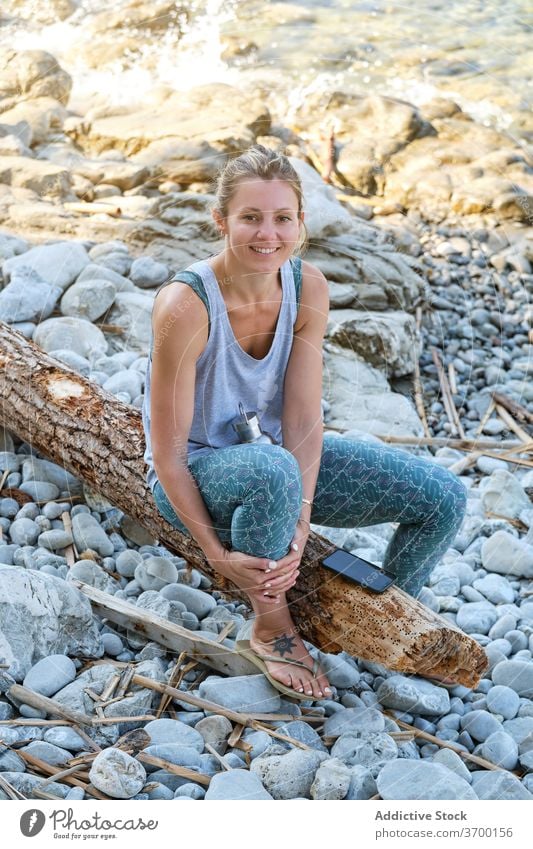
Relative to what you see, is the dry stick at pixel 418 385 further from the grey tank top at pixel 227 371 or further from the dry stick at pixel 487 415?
the grey tank top at pixel 227 371

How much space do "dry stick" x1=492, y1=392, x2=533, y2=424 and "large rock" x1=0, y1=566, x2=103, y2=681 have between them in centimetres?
148

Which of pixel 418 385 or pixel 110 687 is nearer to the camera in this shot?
pixel 110 687

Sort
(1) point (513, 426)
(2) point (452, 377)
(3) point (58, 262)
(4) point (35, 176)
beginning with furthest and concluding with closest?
1. (3) point (58, 262)
2. (1) point (513, 426)
3. (4) point (35, 176)
4. (2) point (452, 377)

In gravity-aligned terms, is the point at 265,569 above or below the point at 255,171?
below

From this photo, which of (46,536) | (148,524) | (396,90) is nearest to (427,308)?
(396,90)

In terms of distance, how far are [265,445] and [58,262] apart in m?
1.48

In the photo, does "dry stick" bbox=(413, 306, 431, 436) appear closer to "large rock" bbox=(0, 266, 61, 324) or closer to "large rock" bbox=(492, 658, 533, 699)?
"large rock" bbox=(492, 658, 533, 699)

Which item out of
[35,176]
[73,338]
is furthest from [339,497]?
[35,176]

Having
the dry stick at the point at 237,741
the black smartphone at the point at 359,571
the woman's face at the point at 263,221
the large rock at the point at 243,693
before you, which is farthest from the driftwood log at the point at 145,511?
the woman's face at the point at 263,221

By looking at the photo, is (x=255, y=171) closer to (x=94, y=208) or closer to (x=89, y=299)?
(x=94, y=208)

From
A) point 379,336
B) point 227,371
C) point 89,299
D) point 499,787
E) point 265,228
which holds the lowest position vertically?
point 499,787

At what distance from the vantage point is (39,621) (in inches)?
63.4
